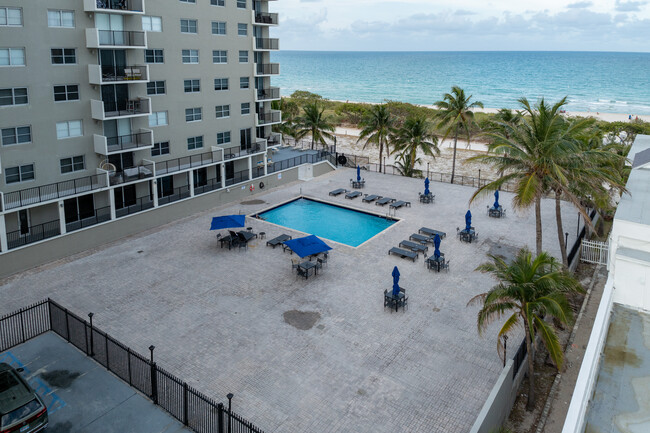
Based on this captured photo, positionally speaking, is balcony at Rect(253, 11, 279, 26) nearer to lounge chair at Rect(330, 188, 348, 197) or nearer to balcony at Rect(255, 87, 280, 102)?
balcony at Rect(255, 87, 280, 102)

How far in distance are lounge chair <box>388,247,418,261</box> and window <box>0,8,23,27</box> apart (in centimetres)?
2237

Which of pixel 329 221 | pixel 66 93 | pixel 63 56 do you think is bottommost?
pixel 329 221

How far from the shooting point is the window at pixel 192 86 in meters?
34.3

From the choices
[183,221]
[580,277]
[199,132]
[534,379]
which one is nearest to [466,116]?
[580,277]

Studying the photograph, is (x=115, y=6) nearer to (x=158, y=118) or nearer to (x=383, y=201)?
(x=158, y=118)

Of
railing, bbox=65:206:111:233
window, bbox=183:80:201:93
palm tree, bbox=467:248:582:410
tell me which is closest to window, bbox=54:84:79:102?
railing, bbox=65:206:111:233

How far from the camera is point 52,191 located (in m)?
27.6

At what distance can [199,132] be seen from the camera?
35.8 meters

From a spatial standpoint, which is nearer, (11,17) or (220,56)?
(11,17)

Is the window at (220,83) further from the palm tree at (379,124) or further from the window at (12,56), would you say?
the window at (12,56)

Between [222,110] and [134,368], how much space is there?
2438 cm

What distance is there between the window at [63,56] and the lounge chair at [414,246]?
21.0 metres

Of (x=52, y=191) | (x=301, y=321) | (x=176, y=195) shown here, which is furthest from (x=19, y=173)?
(x=301, y=321)

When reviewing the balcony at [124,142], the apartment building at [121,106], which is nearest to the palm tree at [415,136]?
the apartment building at [121,106]
